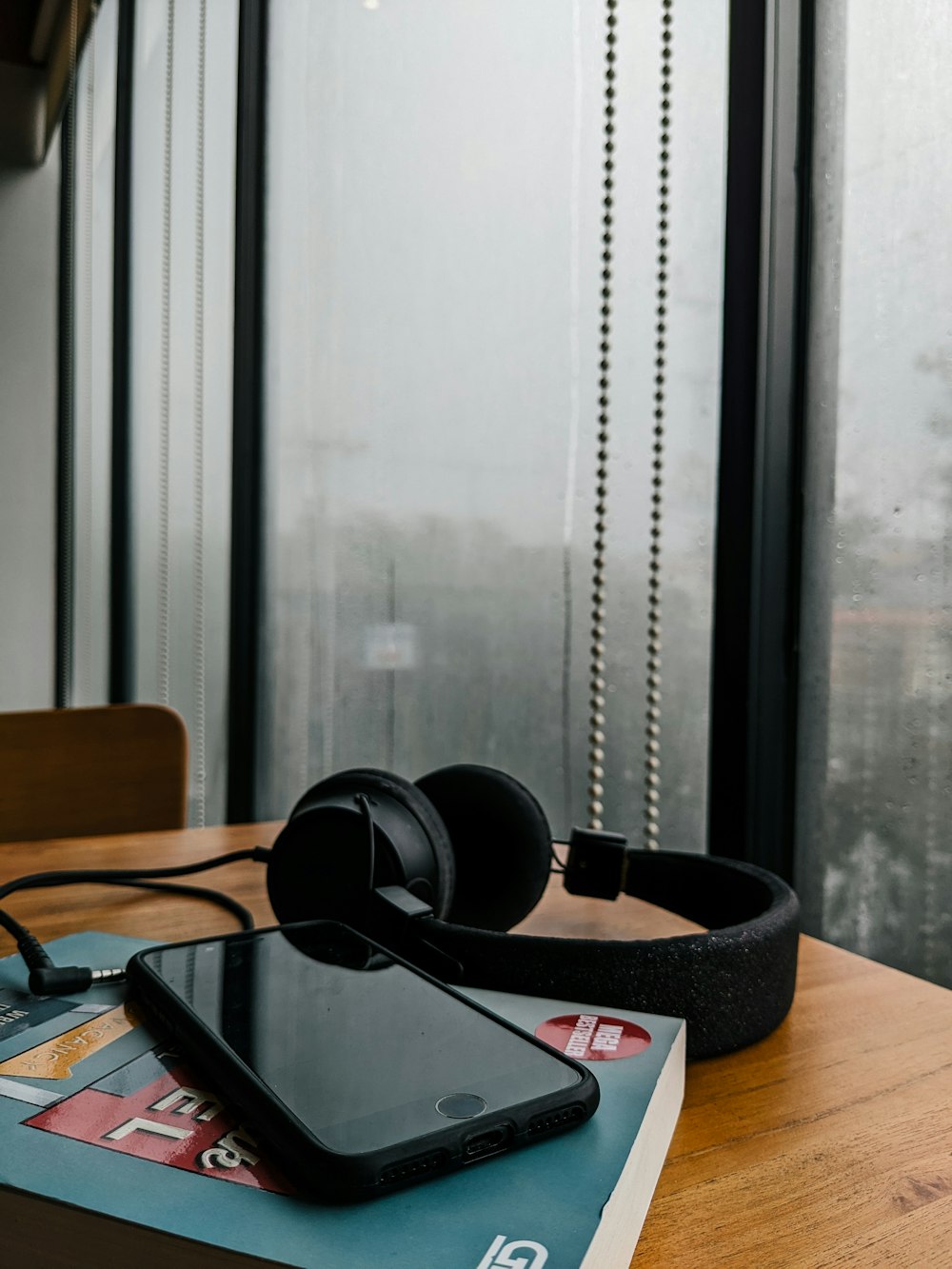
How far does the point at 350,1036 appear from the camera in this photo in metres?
0.34

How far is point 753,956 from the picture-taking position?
1.35ft

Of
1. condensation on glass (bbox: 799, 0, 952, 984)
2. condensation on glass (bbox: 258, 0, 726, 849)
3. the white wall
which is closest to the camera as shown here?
condensation on glass (bbox: 799, 0, 952, 984)

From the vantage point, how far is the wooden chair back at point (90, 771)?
1.06m

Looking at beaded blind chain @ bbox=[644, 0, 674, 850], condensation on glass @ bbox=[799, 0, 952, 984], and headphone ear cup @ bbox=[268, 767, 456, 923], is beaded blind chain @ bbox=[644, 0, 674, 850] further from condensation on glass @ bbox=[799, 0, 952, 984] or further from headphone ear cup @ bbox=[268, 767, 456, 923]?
headphone ear cup @ bbox=[268, 767, 456, 923]

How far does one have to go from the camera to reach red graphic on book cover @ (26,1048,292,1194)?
275 mm

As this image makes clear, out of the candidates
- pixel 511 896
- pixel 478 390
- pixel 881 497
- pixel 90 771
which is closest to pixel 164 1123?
pixel 511 896

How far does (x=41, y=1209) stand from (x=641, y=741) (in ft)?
2.39

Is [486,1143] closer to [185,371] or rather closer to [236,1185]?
[236,1185]

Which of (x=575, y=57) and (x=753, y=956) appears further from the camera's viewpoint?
(x=575, y=57)

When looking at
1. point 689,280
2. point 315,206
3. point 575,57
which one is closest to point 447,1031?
point 689,280

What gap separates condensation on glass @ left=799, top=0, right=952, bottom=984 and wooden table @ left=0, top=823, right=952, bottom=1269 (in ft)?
0.58

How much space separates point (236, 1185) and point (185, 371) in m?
1.96

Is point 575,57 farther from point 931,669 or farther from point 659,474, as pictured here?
point 931,669

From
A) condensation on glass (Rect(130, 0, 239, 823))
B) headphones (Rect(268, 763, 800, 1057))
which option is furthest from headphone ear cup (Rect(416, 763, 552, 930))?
condensation on glass (Rect(130, 0, 239, 823))
